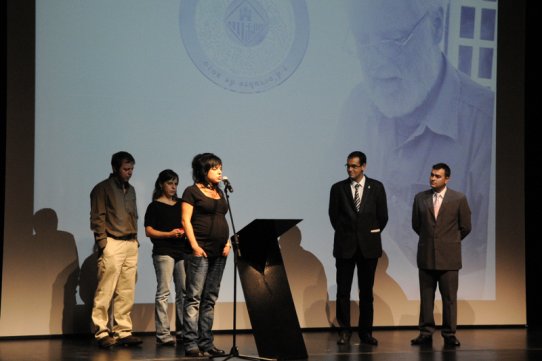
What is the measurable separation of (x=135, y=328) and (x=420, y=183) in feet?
9.59

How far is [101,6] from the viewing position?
6.94 metres

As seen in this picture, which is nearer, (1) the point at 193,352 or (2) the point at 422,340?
(1) the point at 193,352

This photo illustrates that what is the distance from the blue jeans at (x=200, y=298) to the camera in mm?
5605

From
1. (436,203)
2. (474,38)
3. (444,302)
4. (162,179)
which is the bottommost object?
(444,302)

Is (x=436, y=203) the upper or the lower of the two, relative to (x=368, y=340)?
upper

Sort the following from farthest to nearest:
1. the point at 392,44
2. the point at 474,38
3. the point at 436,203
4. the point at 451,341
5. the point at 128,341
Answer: the point at 474,38 < the point at 392,44 < the point at 436,203 < the point at 451,341 < the point at 128,341

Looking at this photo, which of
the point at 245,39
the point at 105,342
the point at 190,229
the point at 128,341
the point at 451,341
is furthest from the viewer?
the point at 245,39

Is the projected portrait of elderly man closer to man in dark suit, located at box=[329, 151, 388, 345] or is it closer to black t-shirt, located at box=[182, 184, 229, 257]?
man in dark suit, located at box=[329, 151, 388, 345]

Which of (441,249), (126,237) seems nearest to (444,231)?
(441,249)

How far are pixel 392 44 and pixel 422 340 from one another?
9.05ft

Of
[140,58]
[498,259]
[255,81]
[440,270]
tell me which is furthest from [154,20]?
[498,259]

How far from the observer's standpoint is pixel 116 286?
252 inches

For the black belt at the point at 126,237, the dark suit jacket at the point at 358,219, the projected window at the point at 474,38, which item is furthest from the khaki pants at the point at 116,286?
the projected window at the point at 474,38

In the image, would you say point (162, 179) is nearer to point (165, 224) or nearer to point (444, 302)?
point (165, 224)
